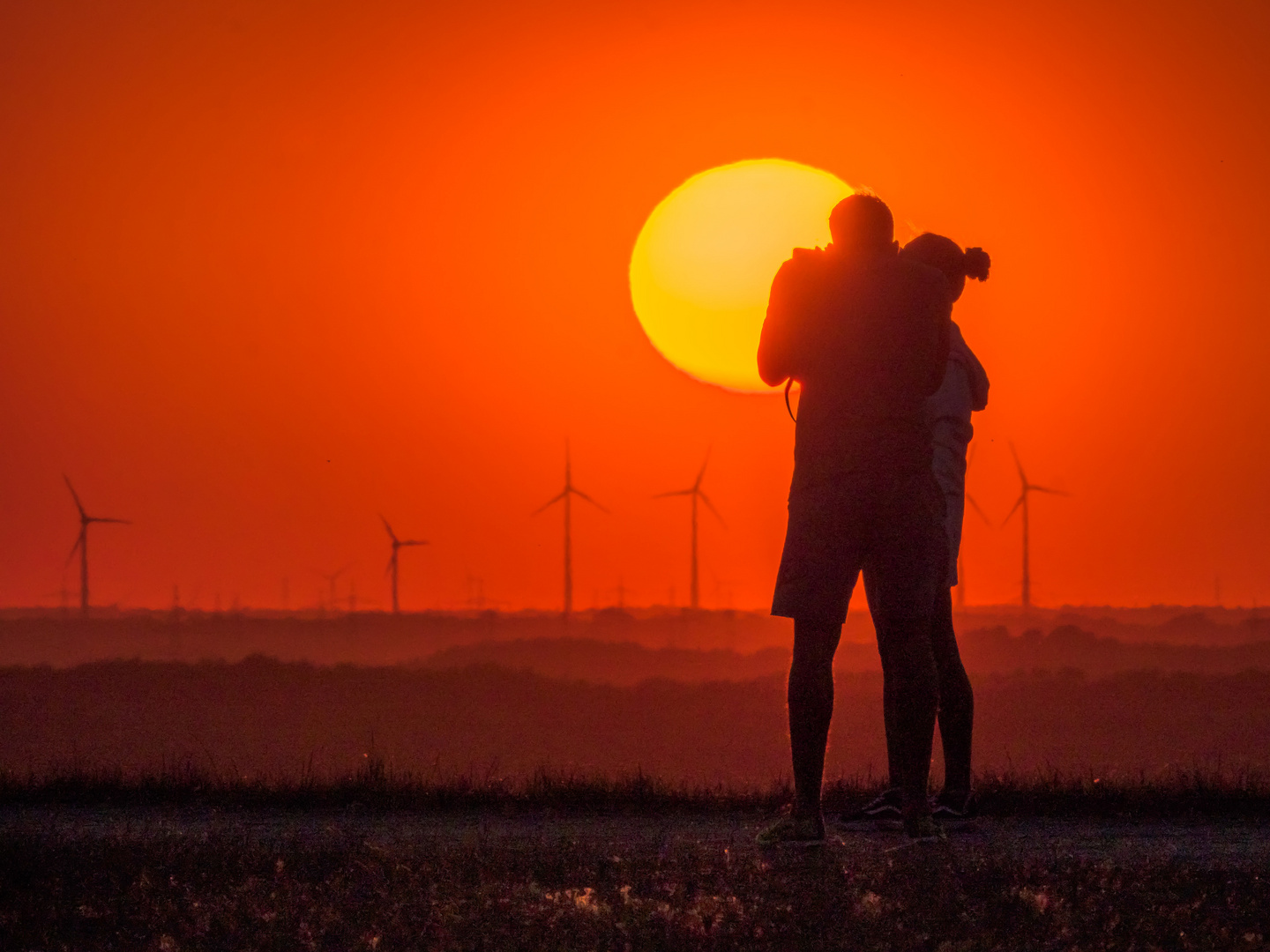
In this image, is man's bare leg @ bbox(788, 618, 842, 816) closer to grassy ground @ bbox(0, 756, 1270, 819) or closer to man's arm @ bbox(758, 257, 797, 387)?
man's arm @ bbox(758, 257, 797, 387)

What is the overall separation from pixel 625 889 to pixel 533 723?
23314mm

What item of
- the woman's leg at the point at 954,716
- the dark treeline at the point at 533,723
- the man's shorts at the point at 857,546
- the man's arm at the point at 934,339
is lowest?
the dark treeline at the point at 533,723

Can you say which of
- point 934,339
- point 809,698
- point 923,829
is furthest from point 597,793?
point 934,339

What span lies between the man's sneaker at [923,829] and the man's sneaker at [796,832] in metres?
0.36

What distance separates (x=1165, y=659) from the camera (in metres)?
51.5

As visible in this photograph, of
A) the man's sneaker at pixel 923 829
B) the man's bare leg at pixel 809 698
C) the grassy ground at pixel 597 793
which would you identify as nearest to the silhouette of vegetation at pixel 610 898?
the man's sneaker at pixel 923 829

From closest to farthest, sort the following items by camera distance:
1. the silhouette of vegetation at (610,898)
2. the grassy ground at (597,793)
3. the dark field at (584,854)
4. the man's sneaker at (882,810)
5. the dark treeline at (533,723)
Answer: the silhouette of vegetation at (610,898)
the dark field at (584,854)
the man's sneaker at (882,810)
the grassy ground at (597,793)
the dark treeline at (533,723)

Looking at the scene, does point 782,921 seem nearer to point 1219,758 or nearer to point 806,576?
point 806,576

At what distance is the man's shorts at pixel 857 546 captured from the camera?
691 cm

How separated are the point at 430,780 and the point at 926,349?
3.30 m

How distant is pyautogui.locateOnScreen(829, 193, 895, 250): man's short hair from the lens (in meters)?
7.15

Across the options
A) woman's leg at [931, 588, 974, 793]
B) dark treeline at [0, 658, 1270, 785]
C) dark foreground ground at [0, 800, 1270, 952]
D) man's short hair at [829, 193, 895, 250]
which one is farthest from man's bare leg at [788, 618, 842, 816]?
man's short hair at [829, 193, 895, 250]

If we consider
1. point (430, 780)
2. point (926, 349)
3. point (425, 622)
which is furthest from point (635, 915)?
point (425, 622)

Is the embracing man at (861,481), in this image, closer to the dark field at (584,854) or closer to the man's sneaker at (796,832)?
the man's sneaker at (796,832)
